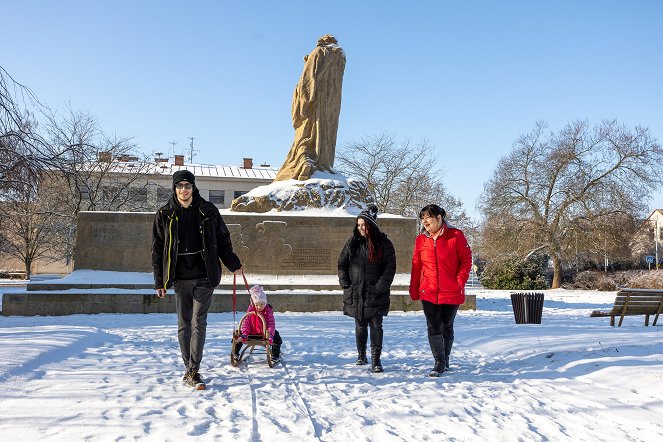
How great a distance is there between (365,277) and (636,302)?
673 centimetres

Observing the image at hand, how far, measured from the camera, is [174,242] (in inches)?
Answer: 205

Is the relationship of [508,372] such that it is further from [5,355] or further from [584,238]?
[584,238]

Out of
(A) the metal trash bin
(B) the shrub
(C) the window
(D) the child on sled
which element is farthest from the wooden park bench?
(C) the window

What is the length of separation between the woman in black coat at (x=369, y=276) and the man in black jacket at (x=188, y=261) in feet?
5.08

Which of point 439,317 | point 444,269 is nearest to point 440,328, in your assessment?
point 439,317

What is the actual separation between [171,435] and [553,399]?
10.4ft

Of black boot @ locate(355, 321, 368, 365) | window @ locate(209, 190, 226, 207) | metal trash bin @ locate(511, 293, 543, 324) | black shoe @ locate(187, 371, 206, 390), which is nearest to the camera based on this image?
black shoe @ locate(187, 371, 206, 390)

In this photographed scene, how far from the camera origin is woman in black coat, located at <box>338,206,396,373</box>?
604 cm

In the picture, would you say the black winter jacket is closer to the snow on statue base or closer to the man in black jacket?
the man in black jacket

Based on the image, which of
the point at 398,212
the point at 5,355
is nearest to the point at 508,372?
the point at 5,355

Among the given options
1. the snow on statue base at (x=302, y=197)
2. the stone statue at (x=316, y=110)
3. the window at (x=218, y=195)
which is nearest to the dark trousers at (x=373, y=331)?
the snow on statue base at (x=302, y=197)

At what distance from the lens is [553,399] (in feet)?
16.2

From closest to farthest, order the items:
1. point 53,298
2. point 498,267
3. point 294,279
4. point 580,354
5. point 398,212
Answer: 1. point 580,354
2. point 53,298
3. point 294,279
4. point 498,267
5. point 398,212

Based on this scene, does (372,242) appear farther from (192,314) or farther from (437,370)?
(192,314)
